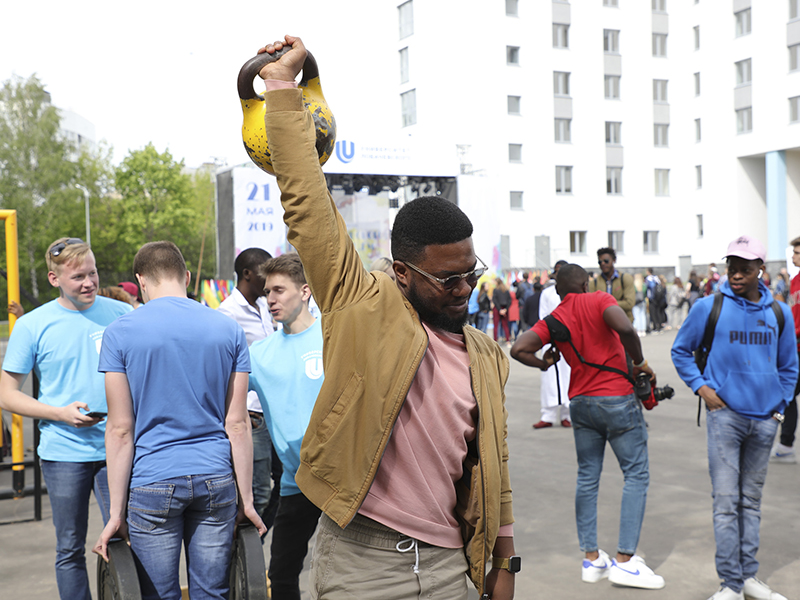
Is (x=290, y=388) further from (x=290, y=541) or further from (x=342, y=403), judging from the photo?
(x=342, y=403)

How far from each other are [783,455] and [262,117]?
7268 millimetres

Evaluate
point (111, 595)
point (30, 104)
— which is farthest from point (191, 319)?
point (30, 104)

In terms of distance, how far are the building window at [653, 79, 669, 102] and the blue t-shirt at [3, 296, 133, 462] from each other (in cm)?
4421

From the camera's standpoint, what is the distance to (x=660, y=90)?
1725 inches

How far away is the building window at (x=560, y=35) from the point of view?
136ft

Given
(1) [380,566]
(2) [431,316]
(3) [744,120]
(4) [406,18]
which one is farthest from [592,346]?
(3) [744,120]

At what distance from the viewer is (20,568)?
17.3 ft

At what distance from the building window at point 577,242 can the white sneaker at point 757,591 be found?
120 ft

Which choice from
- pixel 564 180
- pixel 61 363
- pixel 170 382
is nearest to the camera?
pixel 170 382

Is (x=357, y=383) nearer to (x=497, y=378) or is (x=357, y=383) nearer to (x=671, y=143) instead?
(x=497, y=378)

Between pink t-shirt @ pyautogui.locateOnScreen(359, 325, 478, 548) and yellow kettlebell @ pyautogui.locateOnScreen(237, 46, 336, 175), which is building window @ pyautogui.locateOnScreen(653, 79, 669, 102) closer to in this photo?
yellow kettlebell @ pyautogui.locateOnScreen(237, 46, 336, 175)

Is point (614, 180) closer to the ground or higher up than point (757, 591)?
higher up

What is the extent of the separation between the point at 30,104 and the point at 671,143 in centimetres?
3591

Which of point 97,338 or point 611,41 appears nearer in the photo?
point 97,338
